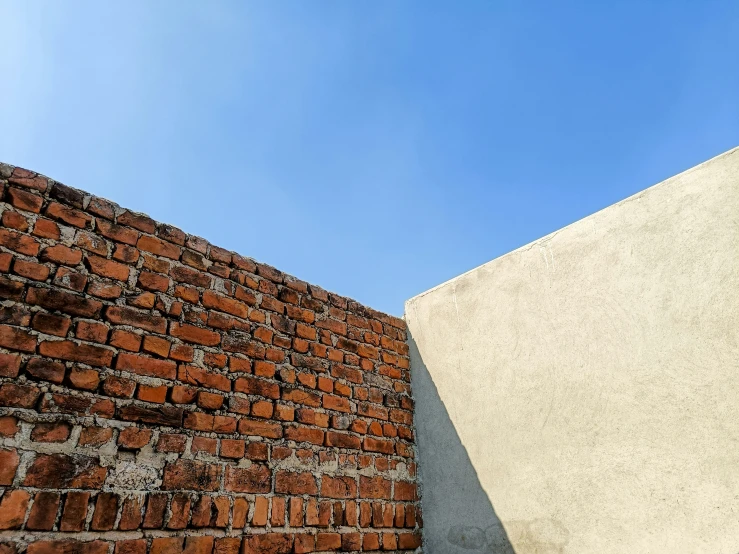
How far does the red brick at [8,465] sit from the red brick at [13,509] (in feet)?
0.12

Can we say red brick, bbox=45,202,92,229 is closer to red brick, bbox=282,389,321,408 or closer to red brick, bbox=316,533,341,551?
red brick, bbox=282,389,321,408

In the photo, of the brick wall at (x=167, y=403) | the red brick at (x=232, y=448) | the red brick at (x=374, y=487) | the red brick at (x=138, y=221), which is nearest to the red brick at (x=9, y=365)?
the brick wall at (x=167, y=403)

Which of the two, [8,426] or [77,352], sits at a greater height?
[77,352]

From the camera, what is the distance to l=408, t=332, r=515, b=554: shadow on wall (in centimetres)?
243

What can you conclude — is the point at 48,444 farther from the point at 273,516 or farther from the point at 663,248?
the point at 663,248

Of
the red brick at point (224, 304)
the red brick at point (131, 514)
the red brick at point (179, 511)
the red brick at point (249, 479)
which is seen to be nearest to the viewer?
the red brick at point (131, 514)

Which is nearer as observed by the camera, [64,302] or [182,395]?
[64,302]

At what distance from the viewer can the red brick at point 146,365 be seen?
1827 mm

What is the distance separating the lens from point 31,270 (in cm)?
173

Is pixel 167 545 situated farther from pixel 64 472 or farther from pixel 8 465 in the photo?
pixel 8 465

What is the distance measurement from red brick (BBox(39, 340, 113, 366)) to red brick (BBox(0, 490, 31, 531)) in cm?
44

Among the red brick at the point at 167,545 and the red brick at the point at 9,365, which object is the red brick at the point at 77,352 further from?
the red brick at the point at 167,545

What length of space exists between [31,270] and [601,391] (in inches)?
96.5

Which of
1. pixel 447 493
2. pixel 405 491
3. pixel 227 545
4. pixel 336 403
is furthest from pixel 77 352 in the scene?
pixel 447 493
